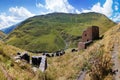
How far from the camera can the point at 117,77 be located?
26.8 meters

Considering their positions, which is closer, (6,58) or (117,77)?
(6,58)

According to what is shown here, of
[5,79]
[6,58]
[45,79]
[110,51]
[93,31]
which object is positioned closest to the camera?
[5,79]

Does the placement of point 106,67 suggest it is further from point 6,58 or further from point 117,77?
point 6,58

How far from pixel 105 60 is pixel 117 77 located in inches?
158

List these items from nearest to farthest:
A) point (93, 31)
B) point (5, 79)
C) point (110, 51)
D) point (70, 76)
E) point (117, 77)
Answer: point (5, 79)
point (117, 77)
point (70, 76)
point (110, 51)
point (93, 31)

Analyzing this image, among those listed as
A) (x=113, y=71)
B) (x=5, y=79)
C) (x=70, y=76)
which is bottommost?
(x=70, y=76)

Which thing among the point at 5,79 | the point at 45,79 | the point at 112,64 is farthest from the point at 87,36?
the point at 5,79

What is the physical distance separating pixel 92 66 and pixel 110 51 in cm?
1160

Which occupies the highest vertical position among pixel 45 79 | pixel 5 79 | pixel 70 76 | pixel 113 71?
pixel 5 79

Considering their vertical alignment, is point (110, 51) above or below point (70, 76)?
above

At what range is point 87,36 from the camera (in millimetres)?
76938

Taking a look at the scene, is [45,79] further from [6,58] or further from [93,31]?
[93,31]

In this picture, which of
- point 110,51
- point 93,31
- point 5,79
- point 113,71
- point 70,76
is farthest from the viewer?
point 93,31

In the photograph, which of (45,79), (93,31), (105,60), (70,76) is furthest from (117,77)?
(93,31)
